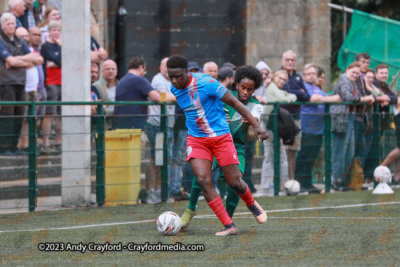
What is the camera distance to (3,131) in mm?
11781

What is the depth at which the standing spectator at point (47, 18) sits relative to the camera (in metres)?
14.8

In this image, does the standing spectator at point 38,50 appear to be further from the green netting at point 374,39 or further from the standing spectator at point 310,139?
the green netting at point 374,39

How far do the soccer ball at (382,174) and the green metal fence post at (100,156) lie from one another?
189 inches

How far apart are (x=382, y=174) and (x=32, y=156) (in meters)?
5.96

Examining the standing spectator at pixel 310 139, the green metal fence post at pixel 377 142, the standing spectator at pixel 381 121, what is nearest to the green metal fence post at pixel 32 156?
the standing spectator at pixel 310 139

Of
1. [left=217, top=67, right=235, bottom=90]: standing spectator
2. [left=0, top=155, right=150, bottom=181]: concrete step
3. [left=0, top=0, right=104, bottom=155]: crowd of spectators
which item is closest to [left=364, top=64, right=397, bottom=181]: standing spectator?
[left=217, top=67, right=235, bottom=90]: standing spectator

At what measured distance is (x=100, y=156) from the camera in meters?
12.6

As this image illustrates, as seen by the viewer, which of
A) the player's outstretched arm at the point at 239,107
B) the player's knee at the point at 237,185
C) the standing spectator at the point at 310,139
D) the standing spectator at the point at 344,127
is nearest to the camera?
the player's outstretched arm at the point at 239,107

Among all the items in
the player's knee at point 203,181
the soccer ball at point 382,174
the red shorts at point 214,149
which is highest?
the red shorts at point 214,149

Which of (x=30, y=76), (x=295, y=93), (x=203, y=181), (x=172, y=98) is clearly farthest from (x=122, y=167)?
(x=203, y=181)

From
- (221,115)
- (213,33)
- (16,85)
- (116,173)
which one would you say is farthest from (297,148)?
(213,33)

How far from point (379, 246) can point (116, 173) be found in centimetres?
574

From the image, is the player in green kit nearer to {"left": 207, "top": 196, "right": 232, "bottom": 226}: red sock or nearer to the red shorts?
the red shorts

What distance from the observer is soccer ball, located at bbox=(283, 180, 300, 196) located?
14069 mm
